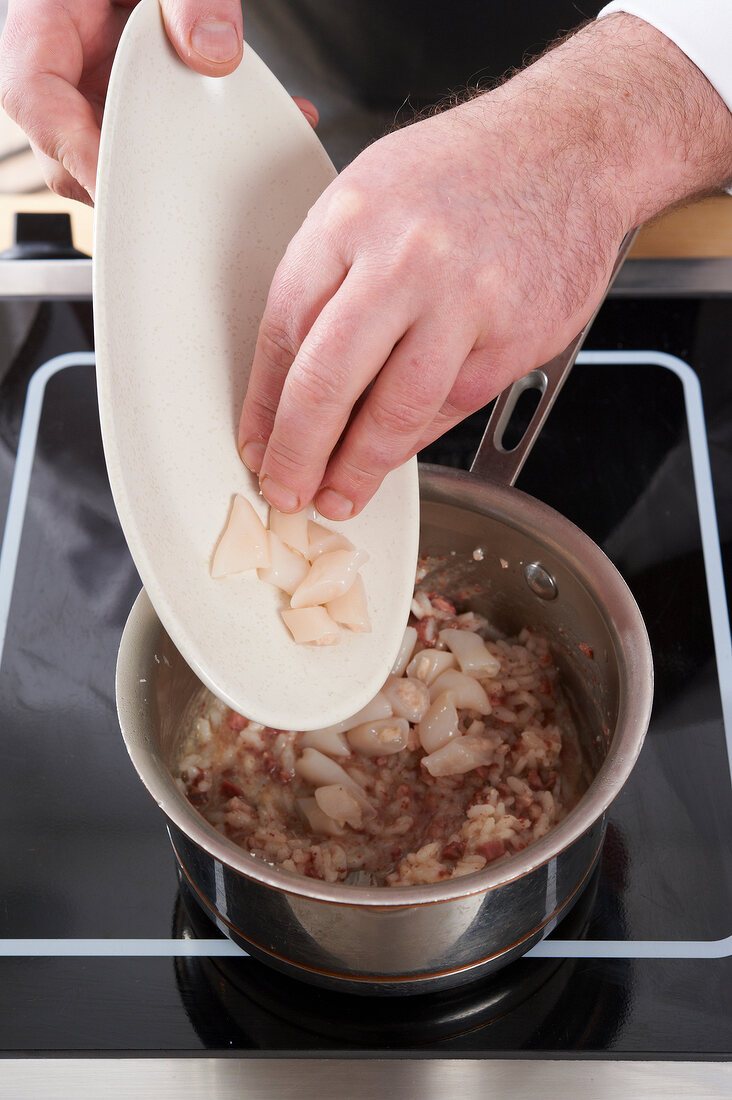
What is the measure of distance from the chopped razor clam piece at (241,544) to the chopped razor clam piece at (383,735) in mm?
266

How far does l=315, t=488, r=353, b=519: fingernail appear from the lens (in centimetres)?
87

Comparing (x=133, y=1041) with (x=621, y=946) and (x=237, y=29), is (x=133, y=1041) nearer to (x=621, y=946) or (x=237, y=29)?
(x=621, y=946)

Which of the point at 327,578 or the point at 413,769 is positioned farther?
the point at 413,769

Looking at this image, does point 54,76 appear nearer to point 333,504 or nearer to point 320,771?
point 333,504

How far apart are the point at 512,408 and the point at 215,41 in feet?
1.48

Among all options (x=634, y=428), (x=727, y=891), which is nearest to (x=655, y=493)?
(x=634, y=428)

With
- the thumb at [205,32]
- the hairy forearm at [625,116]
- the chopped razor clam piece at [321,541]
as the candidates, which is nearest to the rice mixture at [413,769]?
the chopped razor clam piece at [321,541]

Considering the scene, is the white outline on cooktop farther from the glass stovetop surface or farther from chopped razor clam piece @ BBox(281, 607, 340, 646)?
chopped razor clam piece @ BBox(281, 607, 340, 646)

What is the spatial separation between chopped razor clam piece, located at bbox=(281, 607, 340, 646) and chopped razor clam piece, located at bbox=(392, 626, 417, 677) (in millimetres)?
237

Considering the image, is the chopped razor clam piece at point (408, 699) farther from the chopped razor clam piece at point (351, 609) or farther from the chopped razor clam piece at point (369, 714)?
the chopped razor clam piece at point (351, 609)

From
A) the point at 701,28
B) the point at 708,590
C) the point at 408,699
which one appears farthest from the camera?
the point at 708,590

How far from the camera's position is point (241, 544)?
839 mm

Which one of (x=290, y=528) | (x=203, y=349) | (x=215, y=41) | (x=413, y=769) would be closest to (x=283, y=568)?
(x=290, y=528)

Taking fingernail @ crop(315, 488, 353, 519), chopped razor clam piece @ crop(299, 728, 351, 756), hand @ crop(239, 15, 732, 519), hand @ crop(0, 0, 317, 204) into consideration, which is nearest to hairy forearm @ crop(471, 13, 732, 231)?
hand @ crop(239, 15, 732, 519)
